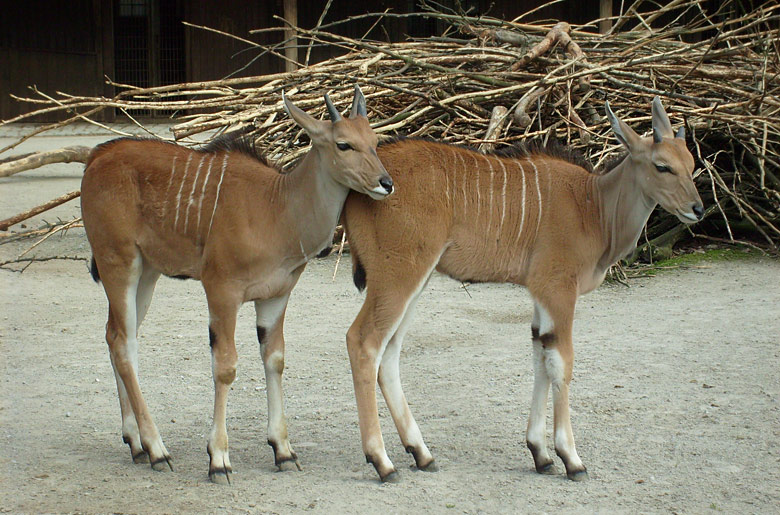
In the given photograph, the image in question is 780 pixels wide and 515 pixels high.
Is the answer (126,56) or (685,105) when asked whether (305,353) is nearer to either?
(685,105)

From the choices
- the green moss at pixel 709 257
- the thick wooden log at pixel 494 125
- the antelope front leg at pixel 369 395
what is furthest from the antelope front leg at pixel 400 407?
the green moss at pixel 709 257

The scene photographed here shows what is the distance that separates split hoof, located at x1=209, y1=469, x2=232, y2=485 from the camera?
12.6 feet

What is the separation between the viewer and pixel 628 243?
4184 millimetres

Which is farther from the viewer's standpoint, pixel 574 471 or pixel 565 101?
pixel 565 101

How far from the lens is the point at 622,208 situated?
4148mm

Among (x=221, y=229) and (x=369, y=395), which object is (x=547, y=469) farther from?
(x=221, y=229)

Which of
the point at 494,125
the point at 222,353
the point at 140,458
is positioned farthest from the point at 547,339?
the point at 494,125

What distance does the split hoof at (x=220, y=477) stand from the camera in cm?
383

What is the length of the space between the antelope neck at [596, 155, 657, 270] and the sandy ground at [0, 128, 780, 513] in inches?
36.1

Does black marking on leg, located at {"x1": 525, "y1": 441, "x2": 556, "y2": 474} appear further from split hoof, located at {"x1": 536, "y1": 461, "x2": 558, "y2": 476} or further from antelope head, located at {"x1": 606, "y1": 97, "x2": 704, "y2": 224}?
antelope head, located at {"x1": 606, "y1": 97, "x2": 704, "y2": 224}

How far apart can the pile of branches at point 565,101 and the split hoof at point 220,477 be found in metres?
4.24

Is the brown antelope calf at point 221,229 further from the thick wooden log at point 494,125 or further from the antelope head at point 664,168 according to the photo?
the thick wooden log at point 494,125

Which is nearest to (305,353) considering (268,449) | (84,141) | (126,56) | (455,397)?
(455,397)

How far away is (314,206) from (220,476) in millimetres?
1165
